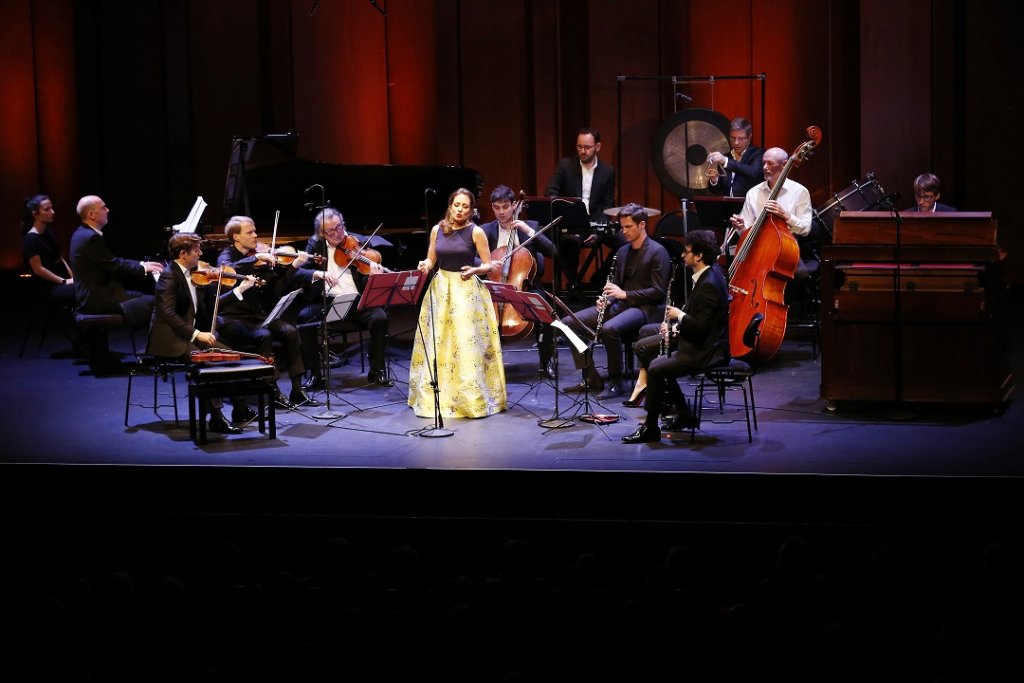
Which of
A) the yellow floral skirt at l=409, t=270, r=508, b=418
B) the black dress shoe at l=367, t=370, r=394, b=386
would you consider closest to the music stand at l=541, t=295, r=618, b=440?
the yellow floral skirt at l=409, t=270, r=508, b=418

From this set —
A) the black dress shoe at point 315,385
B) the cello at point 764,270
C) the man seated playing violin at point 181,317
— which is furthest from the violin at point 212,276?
the cello at point 764,270

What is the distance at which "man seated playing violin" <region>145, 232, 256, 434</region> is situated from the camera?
21.9 feet

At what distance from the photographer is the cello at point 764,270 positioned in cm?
697

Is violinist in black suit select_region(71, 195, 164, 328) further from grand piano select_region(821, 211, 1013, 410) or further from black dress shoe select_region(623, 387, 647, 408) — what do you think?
grand piano select_region(821, 211, 1013, 410)

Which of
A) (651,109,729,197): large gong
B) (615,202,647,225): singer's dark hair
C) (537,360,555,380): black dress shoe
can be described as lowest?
(537,360,555,380): black dress shoe

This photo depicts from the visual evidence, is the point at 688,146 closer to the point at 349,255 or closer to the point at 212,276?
the point at 349,255

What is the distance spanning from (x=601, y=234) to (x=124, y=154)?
5.36 metres

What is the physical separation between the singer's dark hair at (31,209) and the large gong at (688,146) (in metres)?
5.10

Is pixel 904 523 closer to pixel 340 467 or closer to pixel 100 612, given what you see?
pixel 340 467

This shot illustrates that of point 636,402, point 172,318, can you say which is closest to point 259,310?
point 172,318

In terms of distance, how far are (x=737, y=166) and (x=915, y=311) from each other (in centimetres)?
297

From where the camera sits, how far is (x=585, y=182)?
954cm

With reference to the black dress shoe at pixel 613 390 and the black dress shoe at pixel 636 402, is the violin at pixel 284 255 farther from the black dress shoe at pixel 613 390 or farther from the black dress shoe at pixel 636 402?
the black dress shoe at pixel 636 402

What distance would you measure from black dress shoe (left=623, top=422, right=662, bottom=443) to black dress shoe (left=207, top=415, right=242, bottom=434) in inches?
88.5
